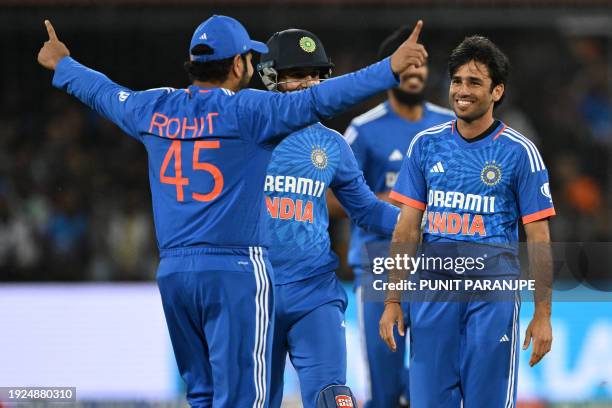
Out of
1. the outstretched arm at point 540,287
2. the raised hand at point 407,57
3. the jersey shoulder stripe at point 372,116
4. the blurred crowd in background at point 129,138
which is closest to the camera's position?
the raised hand at point 407,57

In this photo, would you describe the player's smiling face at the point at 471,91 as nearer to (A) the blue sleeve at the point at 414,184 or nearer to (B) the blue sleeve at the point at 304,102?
(A) the blue sleeve at the point at 414,184

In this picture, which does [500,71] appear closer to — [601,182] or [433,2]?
[433,2]

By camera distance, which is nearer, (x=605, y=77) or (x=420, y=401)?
(x=420, y=401)

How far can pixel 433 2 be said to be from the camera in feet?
41.9

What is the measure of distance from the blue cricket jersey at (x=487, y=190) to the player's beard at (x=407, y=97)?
2.21m

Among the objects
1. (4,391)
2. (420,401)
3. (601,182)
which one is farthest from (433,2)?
(420,401)

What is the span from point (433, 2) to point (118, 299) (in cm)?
509

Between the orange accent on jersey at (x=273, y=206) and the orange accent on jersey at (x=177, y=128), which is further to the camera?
the orange accent on jersey at (x=273, y=206)

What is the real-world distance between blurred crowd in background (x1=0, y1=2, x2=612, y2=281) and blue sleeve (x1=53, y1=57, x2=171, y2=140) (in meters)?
6.92

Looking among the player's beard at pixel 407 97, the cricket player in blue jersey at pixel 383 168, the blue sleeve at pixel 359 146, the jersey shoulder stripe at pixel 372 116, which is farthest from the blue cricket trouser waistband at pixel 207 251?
the player's beard at pixel 407 97

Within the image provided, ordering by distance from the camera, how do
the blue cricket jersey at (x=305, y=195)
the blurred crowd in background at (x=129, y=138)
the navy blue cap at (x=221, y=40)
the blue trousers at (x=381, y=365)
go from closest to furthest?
the navy blue cap at (x=221, y=40)
the blue cricket jersey at (x=305, y=195)
the blue trousers at (x=381, y=365)
the blurred crowd in background at (x=129, y=138)

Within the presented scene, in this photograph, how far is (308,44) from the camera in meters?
6.19

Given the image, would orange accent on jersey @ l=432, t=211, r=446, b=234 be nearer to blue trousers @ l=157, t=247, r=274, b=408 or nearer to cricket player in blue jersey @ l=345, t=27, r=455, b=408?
blue trousers @ l=157, t=247, r=274, b=408

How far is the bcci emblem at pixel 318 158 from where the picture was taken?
609 cm
